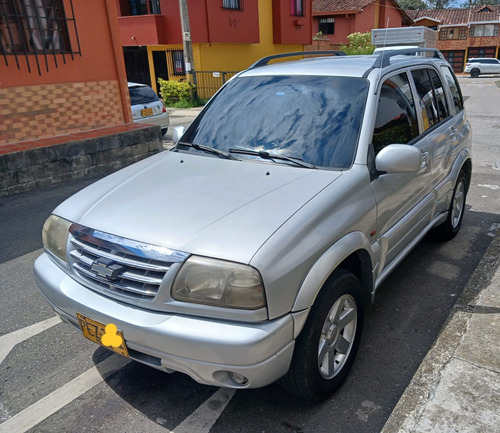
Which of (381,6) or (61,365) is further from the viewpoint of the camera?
(381,6)

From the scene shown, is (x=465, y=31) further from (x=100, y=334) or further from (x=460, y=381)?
(x=100, y=334)

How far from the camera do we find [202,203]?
8.34 feet

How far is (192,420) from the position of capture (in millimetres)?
2572

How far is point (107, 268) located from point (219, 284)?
0.64 meters

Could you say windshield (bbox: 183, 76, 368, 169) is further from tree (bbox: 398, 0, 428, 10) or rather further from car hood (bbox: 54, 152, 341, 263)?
tree (bbox: 398, 0, 428, 10)

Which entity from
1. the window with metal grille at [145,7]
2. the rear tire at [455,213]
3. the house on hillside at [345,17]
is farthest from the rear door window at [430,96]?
the house on hillside at [345,17]

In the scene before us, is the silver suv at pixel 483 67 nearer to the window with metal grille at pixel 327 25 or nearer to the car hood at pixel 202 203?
the window with metal grille at pixel 327 25

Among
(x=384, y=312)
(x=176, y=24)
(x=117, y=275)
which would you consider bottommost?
(x=384, y=312)

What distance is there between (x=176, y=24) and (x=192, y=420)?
20383mm

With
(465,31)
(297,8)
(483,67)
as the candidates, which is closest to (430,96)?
(297,8)

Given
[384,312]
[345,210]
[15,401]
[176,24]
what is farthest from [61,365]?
[176,24]

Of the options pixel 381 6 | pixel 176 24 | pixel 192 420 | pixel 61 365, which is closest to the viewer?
pixel 192 420

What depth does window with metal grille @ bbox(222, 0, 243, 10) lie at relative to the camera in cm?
2095

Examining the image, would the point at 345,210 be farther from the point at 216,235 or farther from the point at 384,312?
the point at 384,312
